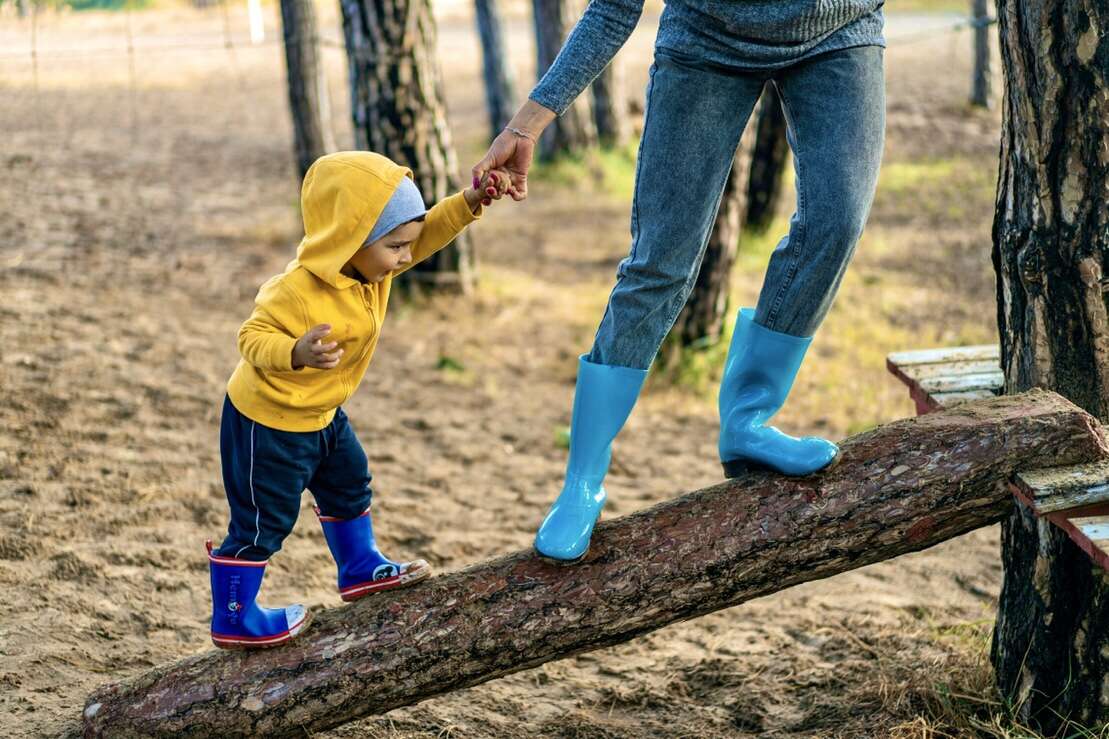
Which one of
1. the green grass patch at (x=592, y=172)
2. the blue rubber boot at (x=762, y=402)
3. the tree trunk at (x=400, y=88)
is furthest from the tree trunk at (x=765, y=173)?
the blue rubber boot at (x=762, y=402)

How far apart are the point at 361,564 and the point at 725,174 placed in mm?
1265


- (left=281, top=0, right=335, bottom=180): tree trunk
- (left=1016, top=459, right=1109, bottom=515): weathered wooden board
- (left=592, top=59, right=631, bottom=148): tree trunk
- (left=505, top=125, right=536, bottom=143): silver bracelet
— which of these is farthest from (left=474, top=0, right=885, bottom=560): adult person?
(left=592, top=59, right=631, bottom=148): tree trunk

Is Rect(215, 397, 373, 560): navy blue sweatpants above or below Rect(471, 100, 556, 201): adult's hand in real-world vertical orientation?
below

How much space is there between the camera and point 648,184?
2.67m

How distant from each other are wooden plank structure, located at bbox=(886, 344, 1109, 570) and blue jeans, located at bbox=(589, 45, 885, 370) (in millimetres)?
643

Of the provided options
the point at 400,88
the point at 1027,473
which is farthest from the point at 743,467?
the point at 400,88

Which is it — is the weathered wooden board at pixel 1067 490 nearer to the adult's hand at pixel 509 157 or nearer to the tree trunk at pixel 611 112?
the adult's hand at pixel 509 157

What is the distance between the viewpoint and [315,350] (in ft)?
7.95

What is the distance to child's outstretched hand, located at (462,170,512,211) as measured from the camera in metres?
2.68

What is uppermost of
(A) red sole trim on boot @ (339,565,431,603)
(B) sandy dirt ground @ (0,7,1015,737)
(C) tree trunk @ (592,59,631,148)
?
(C) tree trunk @ (592,59,631,148)

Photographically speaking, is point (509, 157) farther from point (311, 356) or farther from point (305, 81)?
point (305, 81)

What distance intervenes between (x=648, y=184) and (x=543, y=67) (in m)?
8.01

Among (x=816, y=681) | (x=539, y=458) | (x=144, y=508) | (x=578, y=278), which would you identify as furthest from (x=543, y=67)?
(x=816, y=681)

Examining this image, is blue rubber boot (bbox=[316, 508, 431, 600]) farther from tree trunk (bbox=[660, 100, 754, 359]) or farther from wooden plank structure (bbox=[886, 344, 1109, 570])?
tree trunk (bbox=[660, 100, 754, 359])
